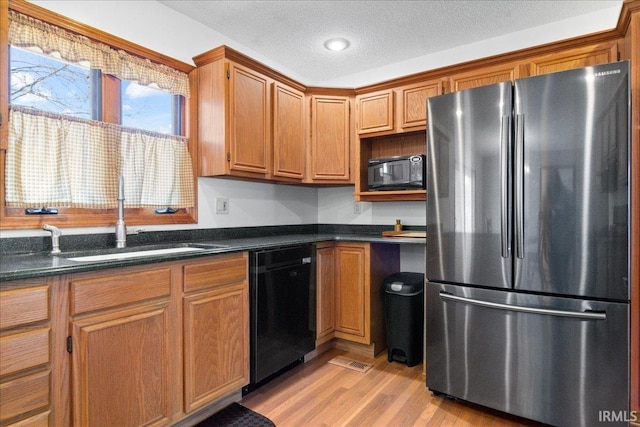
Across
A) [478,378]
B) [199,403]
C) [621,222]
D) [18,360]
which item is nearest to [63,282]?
[18,360]

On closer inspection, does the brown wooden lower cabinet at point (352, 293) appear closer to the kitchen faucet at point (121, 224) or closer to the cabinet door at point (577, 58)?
the kitchen faucet at point (121, 224)

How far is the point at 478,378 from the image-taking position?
2043mm

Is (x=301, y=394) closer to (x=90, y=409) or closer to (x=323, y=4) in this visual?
(x=90, y=409)

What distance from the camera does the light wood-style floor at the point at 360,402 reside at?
6.54ft

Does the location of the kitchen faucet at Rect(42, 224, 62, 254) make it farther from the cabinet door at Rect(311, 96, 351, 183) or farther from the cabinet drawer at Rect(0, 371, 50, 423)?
the cabinet door at Rect(311, 96, 351, 183)

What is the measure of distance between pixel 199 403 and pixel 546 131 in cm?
237

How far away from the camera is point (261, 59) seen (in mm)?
3230

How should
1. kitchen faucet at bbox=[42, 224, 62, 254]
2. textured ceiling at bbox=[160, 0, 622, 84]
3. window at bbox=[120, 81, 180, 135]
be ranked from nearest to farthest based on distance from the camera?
1. kitchen faucet at bbox=[42, 224, 62, 254]
2. window at bbox=[120, 81, 180, 135]
3. textured ceiling at bbox=[160, 0, 622, 84]

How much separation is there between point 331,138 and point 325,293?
1.41 meters

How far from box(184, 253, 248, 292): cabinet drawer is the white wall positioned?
2.12 ft

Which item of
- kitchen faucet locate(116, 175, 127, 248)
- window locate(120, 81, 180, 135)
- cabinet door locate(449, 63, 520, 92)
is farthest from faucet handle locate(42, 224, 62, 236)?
cabinet door locate(449, 63, 520, 92)

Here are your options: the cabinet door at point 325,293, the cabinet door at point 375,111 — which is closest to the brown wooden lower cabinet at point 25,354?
the cabinet door at point 325,293

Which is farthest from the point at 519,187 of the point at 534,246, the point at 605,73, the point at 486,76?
the point at 486,76

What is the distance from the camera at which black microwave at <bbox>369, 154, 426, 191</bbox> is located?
113 inches
